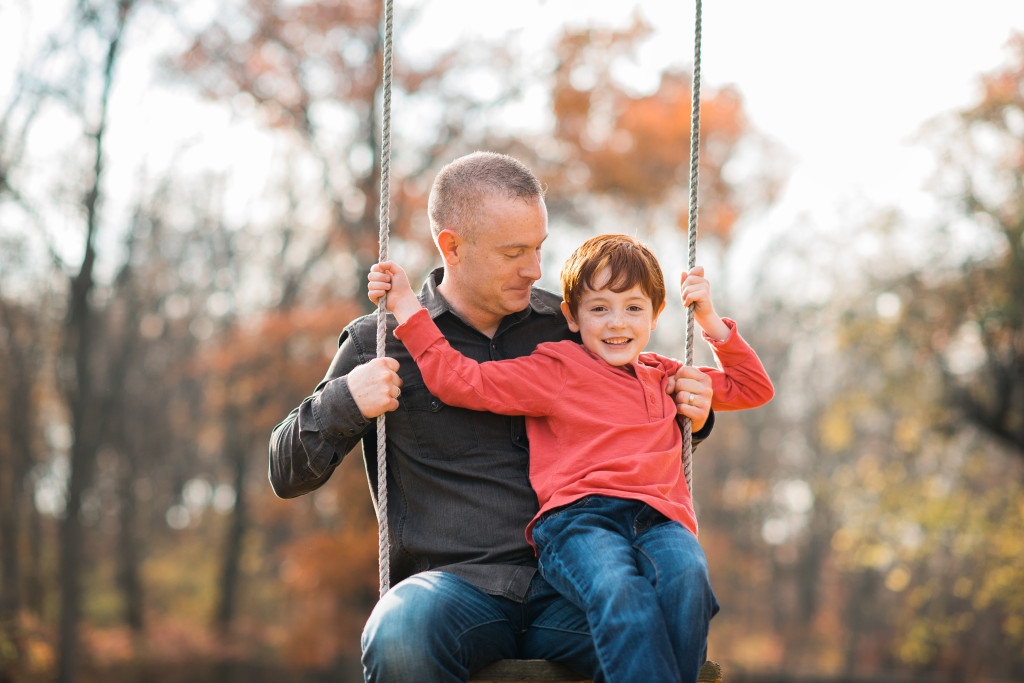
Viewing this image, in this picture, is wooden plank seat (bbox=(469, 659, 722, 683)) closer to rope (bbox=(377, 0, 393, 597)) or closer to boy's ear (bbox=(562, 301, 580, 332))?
rope (bbox=(377, 0, 393, 597))

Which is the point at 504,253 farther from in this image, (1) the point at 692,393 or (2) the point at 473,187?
(1) the point at 692,393

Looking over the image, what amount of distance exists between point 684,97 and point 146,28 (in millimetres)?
6583

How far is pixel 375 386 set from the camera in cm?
228

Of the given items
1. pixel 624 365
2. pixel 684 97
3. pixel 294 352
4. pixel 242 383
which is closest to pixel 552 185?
pixel 684 97

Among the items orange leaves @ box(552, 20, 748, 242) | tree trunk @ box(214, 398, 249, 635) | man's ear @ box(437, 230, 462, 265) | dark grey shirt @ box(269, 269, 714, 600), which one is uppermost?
orange leaves @ box(552, 20, 748, 242)

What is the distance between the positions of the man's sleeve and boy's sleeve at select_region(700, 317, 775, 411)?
90 centimetres

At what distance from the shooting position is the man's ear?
255cm

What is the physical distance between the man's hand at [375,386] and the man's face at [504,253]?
1.11 feet

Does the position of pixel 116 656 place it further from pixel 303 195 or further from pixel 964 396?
pixel 964 396

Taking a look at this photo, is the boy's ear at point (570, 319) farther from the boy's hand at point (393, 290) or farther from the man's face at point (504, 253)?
the boy's hand at point (393, 290)

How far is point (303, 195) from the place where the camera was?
15438 millimetres

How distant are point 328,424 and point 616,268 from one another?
30.4 inches

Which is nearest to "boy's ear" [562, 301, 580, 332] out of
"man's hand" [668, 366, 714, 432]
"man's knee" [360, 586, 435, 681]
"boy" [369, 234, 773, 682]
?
"boy" [369, 234, 773, 682]

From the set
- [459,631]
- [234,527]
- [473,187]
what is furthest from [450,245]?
[234,527]
